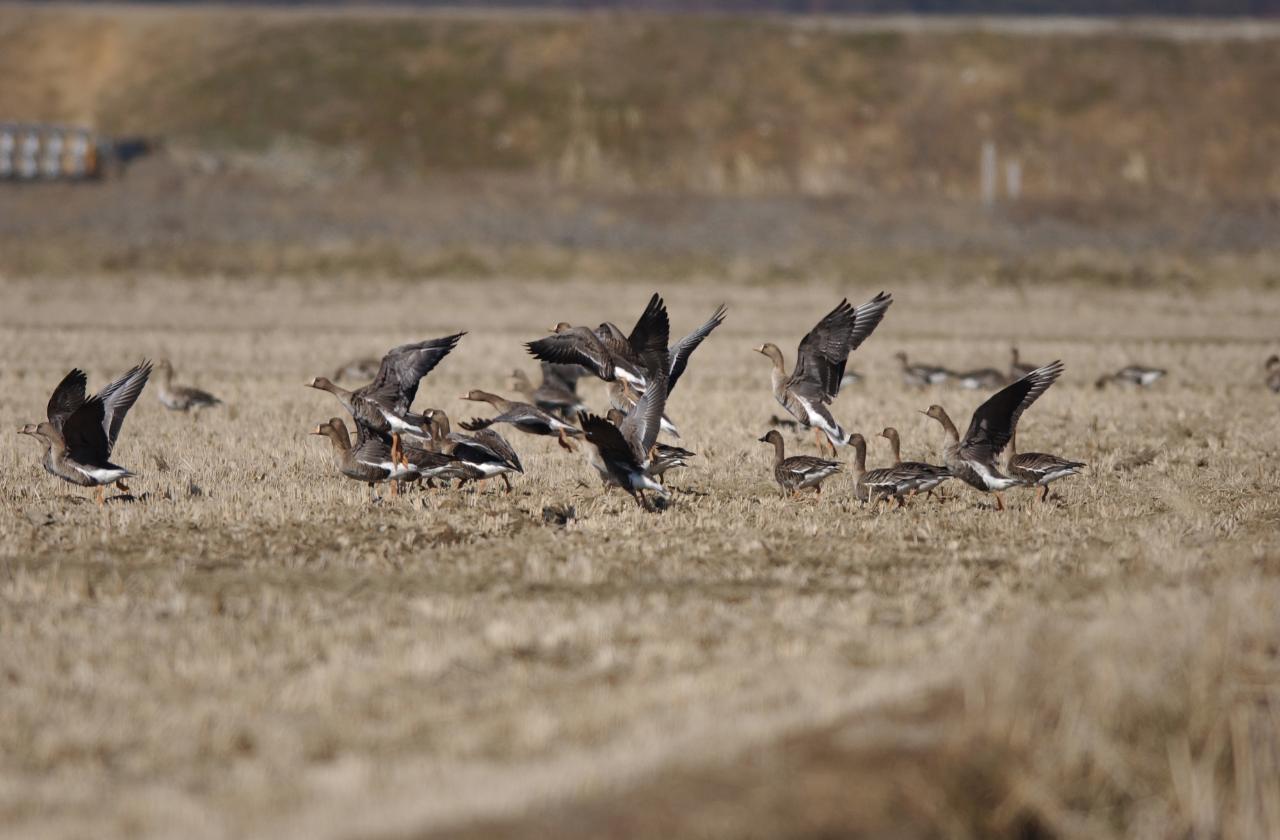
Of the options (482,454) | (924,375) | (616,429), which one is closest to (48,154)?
(924,375)

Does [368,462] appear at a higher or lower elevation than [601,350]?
lower

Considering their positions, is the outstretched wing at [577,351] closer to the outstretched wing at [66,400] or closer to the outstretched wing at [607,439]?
the outstretched wing at [607,439]

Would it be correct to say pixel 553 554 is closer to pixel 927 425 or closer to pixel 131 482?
pixel 131 482

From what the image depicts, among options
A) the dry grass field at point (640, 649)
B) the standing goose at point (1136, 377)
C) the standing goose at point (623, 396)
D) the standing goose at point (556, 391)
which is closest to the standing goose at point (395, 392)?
the dry grass field at point (640, 649)

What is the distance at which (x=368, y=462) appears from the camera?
12656 mm

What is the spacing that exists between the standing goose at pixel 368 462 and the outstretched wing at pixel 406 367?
529 millimetres

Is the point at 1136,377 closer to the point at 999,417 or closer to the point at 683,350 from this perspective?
the point at 683,350

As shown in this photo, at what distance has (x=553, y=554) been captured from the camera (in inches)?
421

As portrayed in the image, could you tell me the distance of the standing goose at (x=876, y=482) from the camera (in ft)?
39.9

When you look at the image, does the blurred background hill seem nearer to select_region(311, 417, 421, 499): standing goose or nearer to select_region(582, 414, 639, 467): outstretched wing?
select_region(311, 417, 421, 499): standing goose

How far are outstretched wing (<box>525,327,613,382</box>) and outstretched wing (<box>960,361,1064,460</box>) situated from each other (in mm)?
3230

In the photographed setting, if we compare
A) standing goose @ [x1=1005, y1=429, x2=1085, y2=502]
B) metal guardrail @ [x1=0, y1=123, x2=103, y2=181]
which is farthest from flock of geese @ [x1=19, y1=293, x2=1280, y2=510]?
metal guardrail @ [x1=0, y1=123, x2=103, y2=181]

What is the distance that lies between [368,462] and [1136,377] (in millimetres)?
11608

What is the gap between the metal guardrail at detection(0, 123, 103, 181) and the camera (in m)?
49.9
